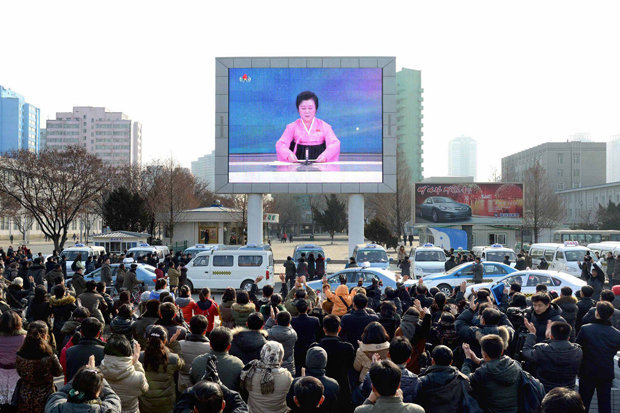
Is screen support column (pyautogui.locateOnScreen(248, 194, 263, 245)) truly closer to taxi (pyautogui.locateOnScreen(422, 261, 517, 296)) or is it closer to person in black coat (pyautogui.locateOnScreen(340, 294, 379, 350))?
taxi (pyautogui.locateOnScreen(422, 261, 517, 296))

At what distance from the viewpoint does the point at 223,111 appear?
33406mm

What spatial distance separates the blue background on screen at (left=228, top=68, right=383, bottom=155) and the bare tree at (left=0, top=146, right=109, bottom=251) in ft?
46.0

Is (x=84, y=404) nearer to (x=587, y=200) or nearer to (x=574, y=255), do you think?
(x=574, y=255)

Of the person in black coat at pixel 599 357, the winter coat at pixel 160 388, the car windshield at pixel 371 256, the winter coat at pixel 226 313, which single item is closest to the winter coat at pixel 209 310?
the winter coat at pixel 226 313

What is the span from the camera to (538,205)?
5366 cm

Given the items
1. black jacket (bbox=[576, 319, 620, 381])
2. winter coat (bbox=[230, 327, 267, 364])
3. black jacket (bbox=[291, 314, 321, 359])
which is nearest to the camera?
winter coat (bbox=[230, 327, 267, 364])

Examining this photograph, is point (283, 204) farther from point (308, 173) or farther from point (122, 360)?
point (122, 360)

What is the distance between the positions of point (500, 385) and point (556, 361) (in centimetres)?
125

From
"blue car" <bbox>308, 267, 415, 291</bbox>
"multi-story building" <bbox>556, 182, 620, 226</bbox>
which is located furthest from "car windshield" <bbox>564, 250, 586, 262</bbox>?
"multi-story building" <bbox>556, 182, 620, 226</bbox>

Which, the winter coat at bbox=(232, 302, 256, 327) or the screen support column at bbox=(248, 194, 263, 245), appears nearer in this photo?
the winter coat at bbox=(232, 302, 256, 327)

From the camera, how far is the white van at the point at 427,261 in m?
24.7

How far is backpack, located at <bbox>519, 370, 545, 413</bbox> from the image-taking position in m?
4.87

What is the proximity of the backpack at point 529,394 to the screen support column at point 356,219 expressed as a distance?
29.8 metres

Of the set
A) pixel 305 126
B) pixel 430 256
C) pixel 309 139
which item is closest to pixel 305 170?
pixel 309 139
